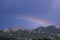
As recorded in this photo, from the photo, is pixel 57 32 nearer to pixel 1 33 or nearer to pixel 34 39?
pixel 34 39

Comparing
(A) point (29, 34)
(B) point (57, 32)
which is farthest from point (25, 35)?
(B) point (57, 32)

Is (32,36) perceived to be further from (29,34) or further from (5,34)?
(5,34)

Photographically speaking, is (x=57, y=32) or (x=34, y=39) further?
(x=57, y=32)

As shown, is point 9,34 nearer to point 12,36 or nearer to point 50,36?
point 12,36

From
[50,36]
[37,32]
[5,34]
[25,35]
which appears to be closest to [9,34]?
[5,34]

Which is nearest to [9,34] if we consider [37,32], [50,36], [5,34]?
[5,34]
